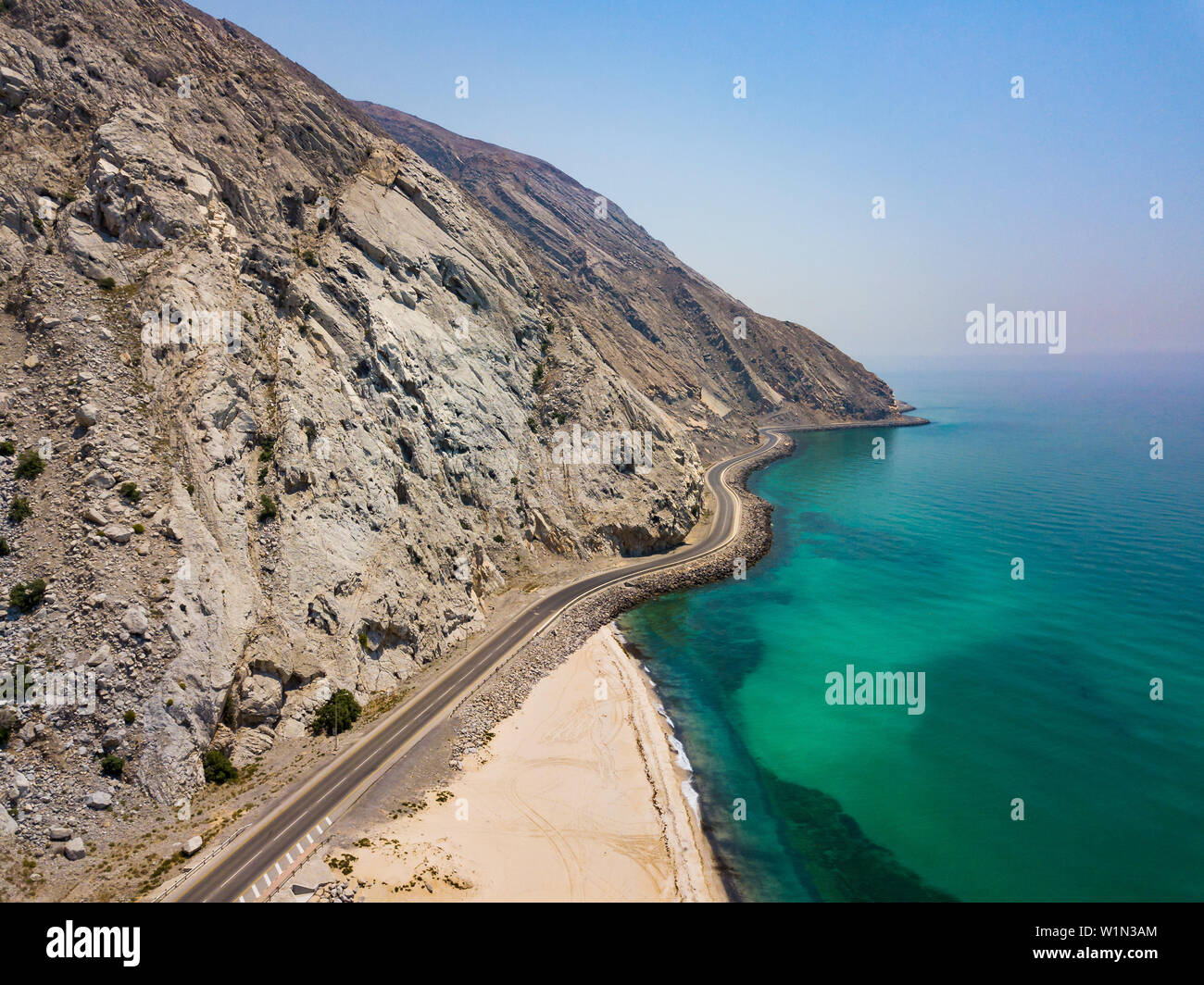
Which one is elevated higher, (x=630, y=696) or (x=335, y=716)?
(x=335, y=716)

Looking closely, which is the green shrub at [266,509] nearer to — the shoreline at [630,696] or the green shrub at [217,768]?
the green shrub at [217,768]

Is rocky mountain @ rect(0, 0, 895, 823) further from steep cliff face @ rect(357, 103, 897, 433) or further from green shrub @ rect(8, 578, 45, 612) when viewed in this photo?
steep cliff face @ rect(357, 103, 897, 433)

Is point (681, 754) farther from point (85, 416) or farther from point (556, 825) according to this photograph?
point (85, 416)

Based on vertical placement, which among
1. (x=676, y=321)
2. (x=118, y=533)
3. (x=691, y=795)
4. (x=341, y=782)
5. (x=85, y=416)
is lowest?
(x=691, y=795)

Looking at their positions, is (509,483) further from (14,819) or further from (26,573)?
(14,819)

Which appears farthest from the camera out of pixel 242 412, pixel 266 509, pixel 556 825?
pixel 242 412

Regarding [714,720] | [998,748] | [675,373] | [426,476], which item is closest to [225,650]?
[426,476]

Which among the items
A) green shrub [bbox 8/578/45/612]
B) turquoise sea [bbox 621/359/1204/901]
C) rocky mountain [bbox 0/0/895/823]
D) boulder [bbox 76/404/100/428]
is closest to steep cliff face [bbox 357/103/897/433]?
rocky mountain [bbox 0/0/895/823]

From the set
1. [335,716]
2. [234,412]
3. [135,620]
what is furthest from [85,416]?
[335,716]
